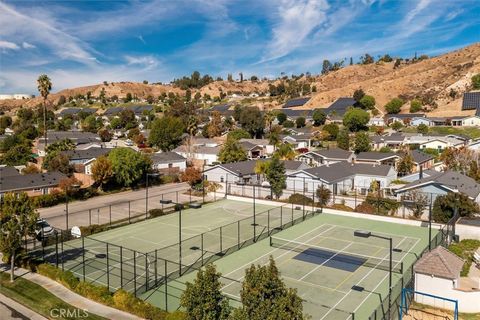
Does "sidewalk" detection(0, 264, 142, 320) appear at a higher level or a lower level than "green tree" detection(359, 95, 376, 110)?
lower

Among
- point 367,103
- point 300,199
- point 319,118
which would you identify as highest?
point 367,103

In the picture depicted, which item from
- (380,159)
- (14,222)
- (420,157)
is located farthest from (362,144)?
(14,222)

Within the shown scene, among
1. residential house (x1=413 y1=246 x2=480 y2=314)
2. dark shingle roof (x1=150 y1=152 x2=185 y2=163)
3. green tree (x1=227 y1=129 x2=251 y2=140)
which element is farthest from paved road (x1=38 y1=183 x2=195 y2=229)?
green tree (x1=227 y1=129 x2=251 y2=140)

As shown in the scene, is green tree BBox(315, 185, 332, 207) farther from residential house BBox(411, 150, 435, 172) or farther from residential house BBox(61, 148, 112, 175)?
residential house BBox(61, 148, 112, 175)

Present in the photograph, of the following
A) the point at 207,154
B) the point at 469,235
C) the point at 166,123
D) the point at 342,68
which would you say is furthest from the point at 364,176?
the point at 342,68

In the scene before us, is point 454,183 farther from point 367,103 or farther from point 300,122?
point 367,103

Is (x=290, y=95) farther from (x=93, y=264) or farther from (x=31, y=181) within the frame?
(x=93, y=264)
